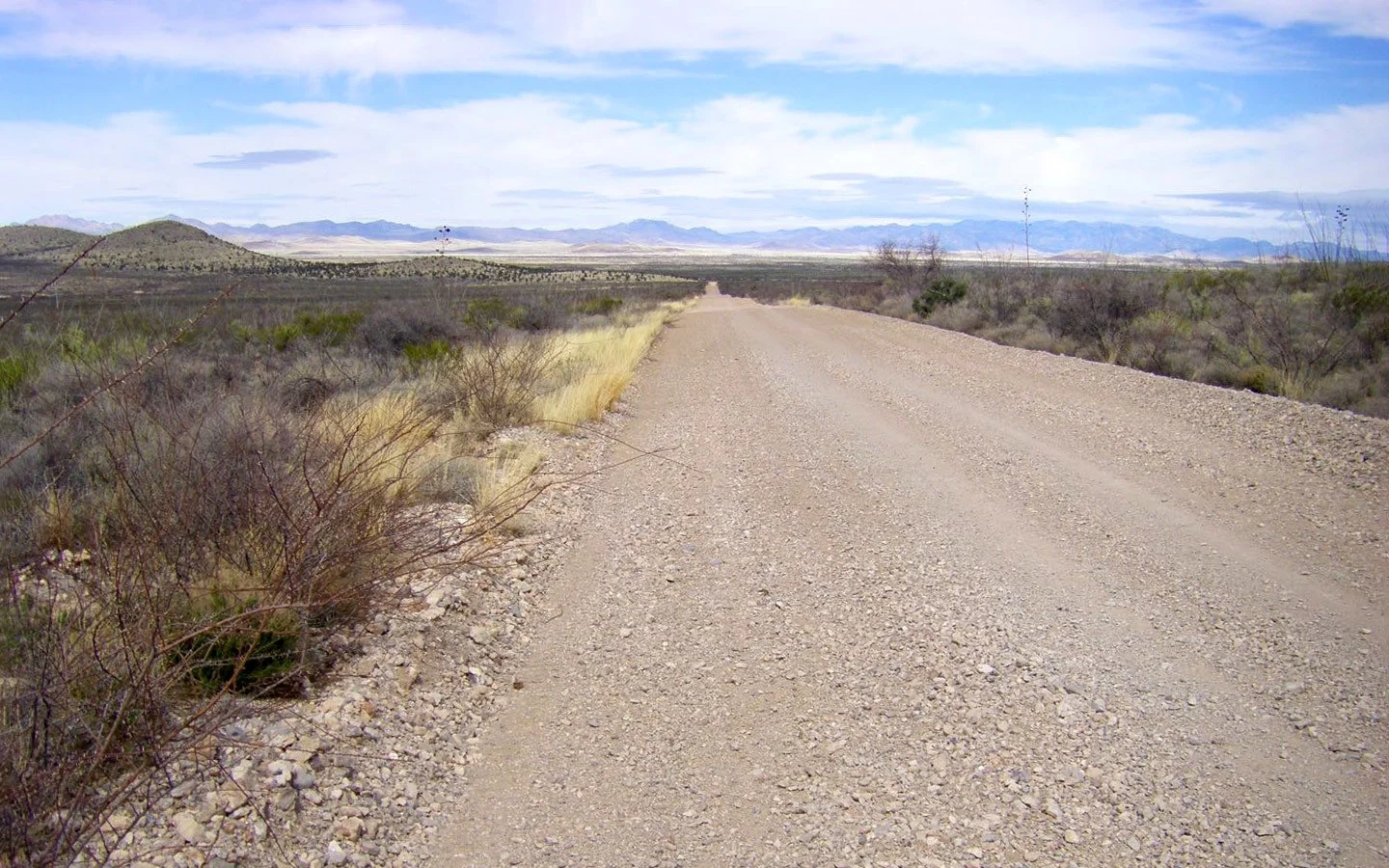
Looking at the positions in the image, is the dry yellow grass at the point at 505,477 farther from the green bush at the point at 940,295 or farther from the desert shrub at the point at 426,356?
the green bush at the point at 940,295

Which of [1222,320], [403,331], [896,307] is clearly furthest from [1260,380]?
[896,307]

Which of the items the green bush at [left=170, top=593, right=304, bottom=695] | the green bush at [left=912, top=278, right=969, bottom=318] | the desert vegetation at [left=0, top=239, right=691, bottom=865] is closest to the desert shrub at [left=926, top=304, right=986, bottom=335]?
the green bush at [left=912, top=278, right=969, bottom=318]

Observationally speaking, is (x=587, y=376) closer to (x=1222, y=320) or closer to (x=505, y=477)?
(x=505, y=477)

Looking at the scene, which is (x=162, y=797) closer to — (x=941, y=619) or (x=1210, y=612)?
(x=941, y=619)

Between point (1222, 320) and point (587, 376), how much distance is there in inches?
566

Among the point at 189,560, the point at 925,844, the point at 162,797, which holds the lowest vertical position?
the point at 925,844

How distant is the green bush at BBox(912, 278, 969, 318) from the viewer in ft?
114

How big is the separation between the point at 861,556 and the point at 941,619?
127 centimetres

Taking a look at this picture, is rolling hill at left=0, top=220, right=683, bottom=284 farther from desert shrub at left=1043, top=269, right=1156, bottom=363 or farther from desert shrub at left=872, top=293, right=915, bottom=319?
desert shrub at left=1043, top=269, right=1156, bottom=363

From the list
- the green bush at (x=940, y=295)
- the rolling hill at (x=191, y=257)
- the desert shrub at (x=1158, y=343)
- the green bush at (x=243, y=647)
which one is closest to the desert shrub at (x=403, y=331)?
the desert shrub at (x=1158, y=343)

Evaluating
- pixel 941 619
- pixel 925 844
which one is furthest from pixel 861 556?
pixel 925 844

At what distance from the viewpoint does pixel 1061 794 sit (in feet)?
12.9

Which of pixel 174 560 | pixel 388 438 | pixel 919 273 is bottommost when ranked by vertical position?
pixel 174 560

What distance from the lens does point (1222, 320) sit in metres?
21.1
